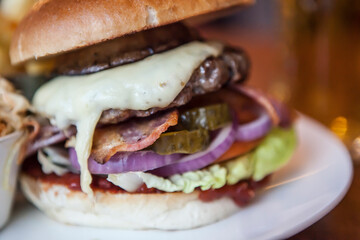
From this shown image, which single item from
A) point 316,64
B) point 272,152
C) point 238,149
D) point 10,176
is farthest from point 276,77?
point 10,176

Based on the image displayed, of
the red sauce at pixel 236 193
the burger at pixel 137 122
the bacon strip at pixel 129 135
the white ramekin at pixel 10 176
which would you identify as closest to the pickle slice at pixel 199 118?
the burger at pixel 137 122

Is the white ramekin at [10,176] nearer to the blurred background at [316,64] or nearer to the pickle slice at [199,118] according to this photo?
the blurred background at [316,64]

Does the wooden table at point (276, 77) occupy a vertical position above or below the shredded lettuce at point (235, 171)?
below

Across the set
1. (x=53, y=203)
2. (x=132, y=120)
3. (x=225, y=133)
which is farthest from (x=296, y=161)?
(x=53, y=203)

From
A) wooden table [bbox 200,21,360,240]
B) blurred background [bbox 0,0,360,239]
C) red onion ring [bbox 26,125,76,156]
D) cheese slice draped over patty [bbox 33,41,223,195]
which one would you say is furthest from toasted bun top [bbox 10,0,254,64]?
wooden table [bbox 200,21,360,240]

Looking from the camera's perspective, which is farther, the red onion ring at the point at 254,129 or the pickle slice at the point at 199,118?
the red onion ring at the point at 254,129

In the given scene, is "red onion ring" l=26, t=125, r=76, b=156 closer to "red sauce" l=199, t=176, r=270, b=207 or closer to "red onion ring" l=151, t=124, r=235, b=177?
"red onion ring" l=151, t=124, r=235, b=177
